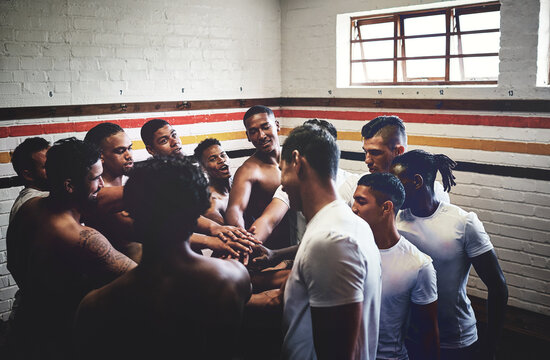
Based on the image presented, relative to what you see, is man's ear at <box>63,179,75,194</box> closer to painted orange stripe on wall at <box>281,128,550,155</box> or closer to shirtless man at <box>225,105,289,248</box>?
shirtless man at <box>225,105,289,248</box>

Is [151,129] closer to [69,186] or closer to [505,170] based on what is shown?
[69,186]

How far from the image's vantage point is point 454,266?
2602 mm

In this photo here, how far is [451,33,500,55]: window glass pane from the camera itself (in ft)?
16.7

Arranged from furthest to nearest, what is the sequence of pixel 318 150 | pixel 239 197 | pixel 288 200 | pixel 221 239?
pixel 239 197, pixel 288 200, pixel 221 239, pixel 318 150

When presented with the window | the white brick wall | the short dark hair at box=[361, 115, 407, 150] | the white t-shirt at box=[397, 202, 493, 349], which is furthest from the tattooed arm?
the window

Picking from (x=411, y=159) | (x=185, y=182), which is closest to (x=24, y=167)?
(x=185, y=182)

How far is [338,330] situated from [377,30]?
201 inches

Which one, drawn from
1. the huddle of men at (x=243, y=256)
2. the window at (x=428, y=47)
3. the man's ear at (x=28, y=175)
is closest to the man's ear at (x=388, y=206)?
the huddle of men at (x=243, y=256)

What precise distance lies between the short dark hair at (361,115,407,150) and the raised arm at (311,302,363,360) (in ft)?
6.82

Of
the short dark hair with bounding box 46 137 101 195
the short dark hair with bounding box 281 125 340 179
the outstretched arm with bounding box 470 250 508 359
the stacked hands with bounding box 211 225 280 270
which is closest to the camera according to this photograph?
the short dark hair with bounding box 281 125 340 179

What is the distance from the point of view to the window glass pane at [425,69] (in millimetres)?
5523

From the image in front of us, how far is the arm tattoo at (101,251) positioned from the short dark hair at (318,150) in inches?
38.1

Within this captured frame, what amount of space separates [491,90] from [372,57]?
1714mm

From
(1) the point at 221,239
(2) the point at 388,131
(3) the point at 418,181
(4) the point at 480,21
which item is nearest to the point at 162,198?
(1) the point at 221,239
